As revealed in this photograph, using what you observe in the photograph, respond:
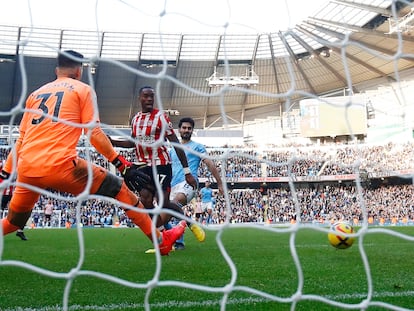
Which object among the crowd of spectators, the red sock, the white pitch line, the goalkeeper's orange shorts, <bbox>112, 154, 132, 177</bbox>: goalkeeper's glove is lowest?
the white pitch line

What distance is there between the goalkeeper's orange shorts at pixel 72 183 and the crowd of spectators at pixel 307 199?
19.1 meters

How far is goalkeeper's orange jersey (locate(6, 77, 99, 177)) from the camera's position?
3.05 m

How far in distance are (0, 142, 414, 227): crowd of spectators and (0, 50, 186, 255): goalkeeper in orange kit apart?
19190mm

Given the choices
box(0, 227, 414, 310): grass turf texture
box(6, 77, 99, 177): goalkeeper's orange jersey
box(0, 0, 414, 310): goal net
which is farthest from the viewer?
box(0, 0, 414, 310): goal net

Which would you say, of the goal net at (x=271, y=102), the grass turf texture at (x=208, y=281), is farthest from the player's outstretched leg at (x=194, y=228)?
the goal net at (x=271, y=102)

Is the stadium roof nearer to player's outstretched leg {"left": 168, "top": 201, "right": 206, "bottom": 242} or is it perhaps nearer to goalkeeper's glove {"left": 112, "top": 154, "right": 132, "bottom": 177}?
player's outstretched leg {"left": 168, "top": 201, "right": 206, "bottom": 242}

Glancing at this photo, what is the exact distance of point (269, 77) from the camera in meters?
36.3

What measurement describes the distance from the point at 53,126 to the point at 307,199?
26.7 meters

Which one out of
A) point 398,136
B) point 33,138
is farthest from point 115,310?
point 398,136

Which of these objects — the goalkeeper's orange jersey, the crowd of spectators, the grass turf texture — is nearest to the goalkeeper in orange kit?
the goalkeeper's orange jersey

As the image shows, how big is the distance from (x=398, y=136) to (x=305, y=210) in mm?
7569

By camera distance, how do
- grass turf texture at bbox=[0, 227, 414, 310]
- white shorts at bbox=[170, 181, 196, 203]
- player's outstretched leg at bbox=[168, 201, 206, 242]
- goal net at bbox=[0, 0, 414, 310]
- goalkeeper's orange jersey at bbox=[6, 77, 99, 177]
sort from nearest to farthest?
1. grass turf texture at bbox=[0, 227, 414, 310]
2. goalkeeper's orange jersey at bbox=[6, 77, 99, 177]
3. player's outstretched leg at bbox=[168, 201, 206, 242]
4. white shorts at bbox=[170, 181, 196, 203]
5. goal net at bbox=[0, 0, 414, 310]

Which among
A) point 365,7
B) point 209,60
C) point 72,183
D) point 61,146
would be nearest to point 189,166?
point 72,183

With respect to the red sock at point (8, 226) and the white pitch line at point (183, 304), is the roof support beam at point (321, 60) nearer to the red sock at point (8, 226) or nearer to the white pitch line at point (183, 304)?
the red sock at point (8, 226)
